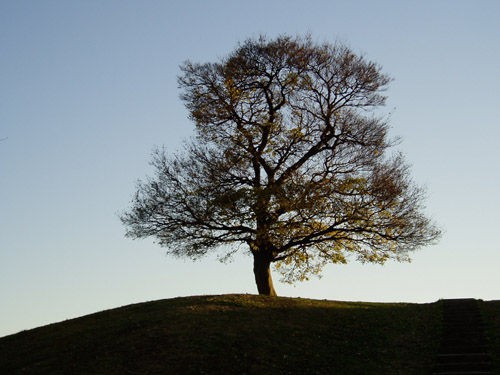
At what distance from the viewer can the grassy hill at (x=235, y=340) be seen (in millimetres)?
25438

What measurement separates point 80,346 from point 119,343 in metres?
2.17

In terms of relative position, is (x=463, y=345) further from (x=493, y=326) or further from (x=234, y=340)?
(x=234, y=340)

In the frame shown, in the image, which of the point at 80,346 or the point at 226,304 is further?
the point at 226,304

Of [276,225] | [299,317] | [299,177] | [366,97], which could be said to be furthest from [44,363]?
[366,97]

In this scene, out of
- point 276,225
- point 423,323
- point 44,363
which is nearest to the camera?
point 44,363

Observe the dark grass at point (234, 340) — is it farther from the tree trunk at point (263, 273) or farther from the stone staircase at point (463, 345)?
the tree trunk at point (263, 273)

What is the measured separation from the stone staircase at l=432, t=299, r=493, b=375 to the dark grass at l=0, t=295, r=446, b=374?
61cm

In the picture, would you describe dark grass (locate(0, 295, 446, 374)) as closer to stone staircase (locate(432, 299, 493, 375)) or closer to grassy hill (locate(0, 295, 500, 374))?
grassy hill (locate(0, 295, 500, 374))

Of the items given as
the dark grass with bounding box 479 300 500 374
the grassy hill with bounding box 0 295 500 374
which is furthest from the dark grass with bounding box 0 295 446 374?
the dark grass with bounding box 479 300 500 374

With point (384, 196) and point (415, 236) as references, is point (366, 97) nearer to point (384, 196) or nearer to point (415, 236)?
point (384, 196)

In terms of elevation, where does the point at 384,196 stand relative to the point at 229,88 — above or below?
below

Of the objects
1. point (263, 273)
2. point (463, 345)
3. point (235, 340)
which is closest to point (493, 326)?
point (463, 345)

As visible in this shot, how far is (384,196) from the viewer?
3738 cm

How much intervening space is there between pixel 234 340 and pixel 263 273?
11.6 metres
